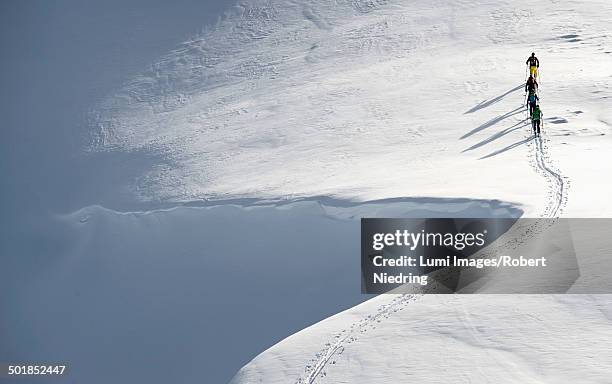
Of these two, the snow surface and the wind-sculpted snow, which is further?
the wind-sculpted snow

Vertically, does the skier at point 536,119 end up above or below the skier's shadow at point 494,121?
below

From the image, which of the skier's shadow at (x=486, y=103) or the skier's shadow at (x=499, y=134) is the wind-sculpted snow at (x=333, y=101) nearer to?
the skier's shadow at (x=486, y=103)

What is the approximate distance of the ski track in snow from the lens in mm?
12828

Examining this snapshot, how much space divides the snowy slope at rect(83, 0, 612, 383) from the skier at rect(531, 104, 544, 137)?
0.86ft

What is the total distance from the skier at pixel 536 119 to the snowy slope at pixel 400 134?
0.26 m

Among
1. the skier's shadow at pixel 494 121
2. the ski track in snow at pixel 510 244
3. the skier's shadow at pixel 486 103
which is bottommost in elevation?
the ski track in snow at pixel 510 244

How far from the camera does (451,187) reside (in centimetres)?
1967

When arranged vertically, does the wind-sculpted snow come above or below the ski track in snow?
above

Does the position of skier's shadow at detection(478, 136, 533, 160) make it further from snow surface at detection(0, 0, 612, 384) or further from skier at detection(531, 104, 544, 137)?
skier at detection(531, 104, 544, 137)

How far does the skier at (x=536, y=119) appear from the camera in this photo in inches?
886

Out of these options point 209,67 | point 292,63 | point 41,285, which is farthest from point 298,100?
point 41,285

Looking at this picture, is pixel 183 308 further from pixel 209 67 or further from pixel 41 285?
pixel 209 67

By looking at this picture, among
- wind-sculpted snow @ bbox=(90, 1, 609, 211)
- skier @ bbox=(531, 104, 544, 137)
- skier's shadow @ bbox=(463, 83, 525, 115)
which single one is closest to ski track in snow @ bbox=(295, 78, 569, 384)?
skier @ bbox=(531, 104, 544, 137)

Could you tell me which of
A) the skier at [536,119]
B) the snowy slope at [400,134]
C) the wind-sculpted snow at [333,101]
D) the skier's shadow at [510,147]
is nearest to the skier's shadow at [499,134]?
the snowy slope at [400,134]
